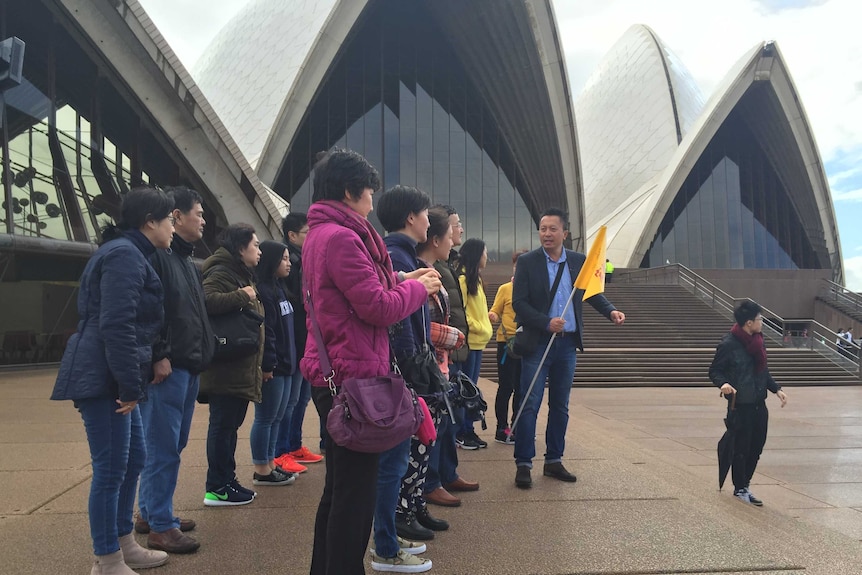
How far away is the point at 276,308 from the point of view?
13.0 ft

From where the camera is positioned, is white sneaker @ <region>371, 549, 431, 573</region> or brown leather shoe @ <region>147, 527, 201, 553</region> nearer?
white sneaker @ <region>371, 549, 431, 573</region>

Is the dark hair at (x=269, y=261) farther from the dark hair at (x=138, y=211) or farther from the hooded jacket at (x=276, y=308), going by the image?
the dark hair at (x=138, y=211)

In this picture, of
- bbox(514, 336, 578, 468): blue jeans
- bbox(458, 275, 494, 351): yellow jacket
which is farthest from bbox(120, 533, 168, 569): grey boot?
bbox(458, 275, 494, 351): yellow jacket

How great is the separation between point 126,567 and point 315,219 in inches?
57.7

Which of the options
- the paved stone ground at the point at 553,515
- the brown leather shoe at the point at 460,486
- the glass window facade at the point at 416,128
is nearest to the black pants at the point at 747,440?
the paved stone ground at the point at 553,515

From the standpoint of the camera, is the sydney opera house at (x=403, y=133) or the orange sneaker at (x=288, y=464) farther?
the sydney opera house at (x=403, y=133)

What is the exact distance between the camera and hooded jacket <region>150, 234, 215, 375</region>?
109 inches

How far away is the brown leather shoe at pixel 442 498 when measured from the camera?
3.45 m

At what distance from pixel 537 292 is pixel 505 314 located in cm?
186

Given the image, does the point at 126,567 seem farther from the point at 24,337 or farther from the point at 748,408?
the point at 24,337

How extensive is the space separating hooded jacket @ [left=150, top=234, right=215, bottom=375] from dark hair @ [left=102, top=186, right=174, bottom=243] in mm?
183

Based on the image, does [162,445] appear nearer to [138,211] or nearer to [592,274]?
[138,211]

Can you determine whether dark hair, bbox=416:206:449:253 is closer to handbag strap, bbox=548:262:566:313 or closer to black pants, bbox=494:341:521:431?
handbag strap, bbox=548:262:566:313

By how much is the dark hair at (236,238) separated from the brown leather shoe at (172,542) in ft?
5.03
